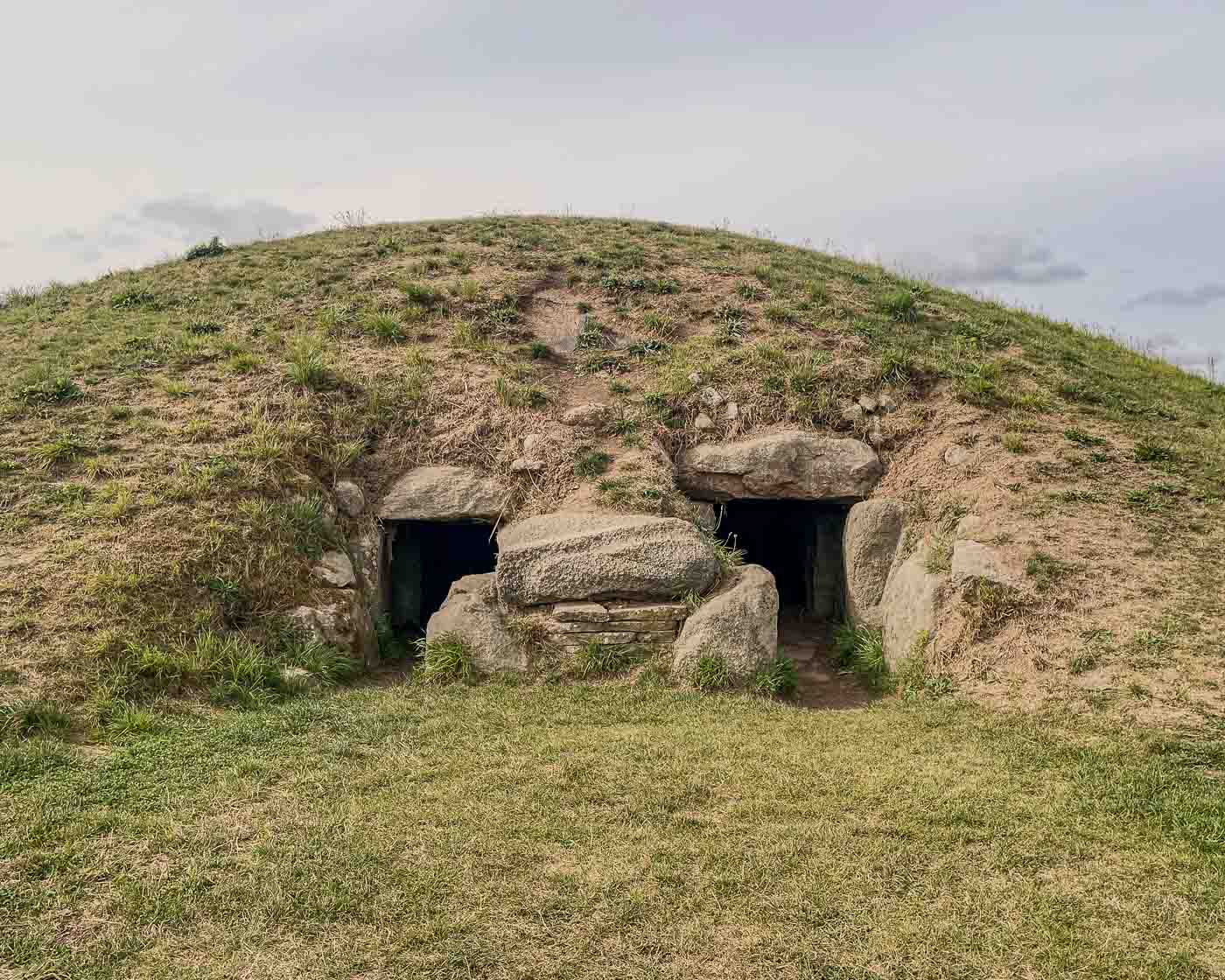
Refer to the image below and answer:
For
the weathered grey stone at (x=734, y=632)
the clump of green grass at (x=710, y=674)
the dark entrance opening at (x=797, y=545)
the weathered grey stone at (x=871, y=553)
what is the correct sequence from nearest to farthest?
the clump of green grass at (x=710, y=674) < the weathered grey stone at (x=734, y=632) < the weathered grey stone at (x=871, y=553) < the dark entrance opening at (x=797, y=545)

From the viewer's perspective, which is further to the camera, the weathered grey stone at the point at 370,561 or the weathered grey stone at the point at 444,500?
the weathered grey stone at the point at 444,500

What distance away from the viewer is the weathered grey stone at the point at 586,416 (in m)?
12.5

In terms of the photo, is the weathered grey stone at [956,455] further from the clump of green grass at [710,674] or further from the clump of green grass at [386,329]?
the clump of green grass at [386,329]

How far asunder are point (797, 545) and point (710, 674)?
610cm

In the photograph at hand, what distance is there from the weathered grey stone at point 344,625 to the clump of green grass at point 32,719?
7.99 feet

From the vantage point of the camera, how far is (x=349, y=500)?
11.4 m

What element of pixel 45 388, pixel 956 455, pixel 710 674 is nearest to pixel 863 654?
pixel 710 674

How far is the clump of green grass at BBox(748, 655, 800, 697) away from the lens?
Answer: 952cm

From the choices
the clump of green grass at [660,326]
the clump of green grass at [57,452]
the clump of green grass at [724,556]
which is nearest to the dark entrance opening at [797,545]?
the clump of green grass at [724,556]

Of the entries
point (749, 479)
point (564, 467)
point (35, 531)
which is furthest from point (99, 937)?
point (749, 479)

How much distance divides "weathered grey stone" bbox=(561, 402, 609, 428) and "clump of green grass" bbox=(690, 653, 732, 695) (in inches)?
167

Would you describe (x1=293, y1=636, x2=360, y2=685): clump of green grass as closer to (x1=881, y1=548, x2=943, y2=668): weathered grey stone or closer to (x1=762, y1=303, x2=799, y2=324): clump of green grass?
(x1=881, y1=548, x2=943, y2=668): weathered grey stone

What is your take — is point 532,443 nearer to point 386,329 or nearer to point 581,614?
point 581,614

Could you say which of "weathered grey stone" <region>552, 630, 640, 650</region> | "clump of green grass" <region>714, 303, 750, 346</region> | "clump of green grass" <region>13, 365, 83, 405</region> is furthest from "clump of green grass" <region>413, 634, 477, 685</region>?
"clump of green grass" <region>714, 303, 750, 346</region>
